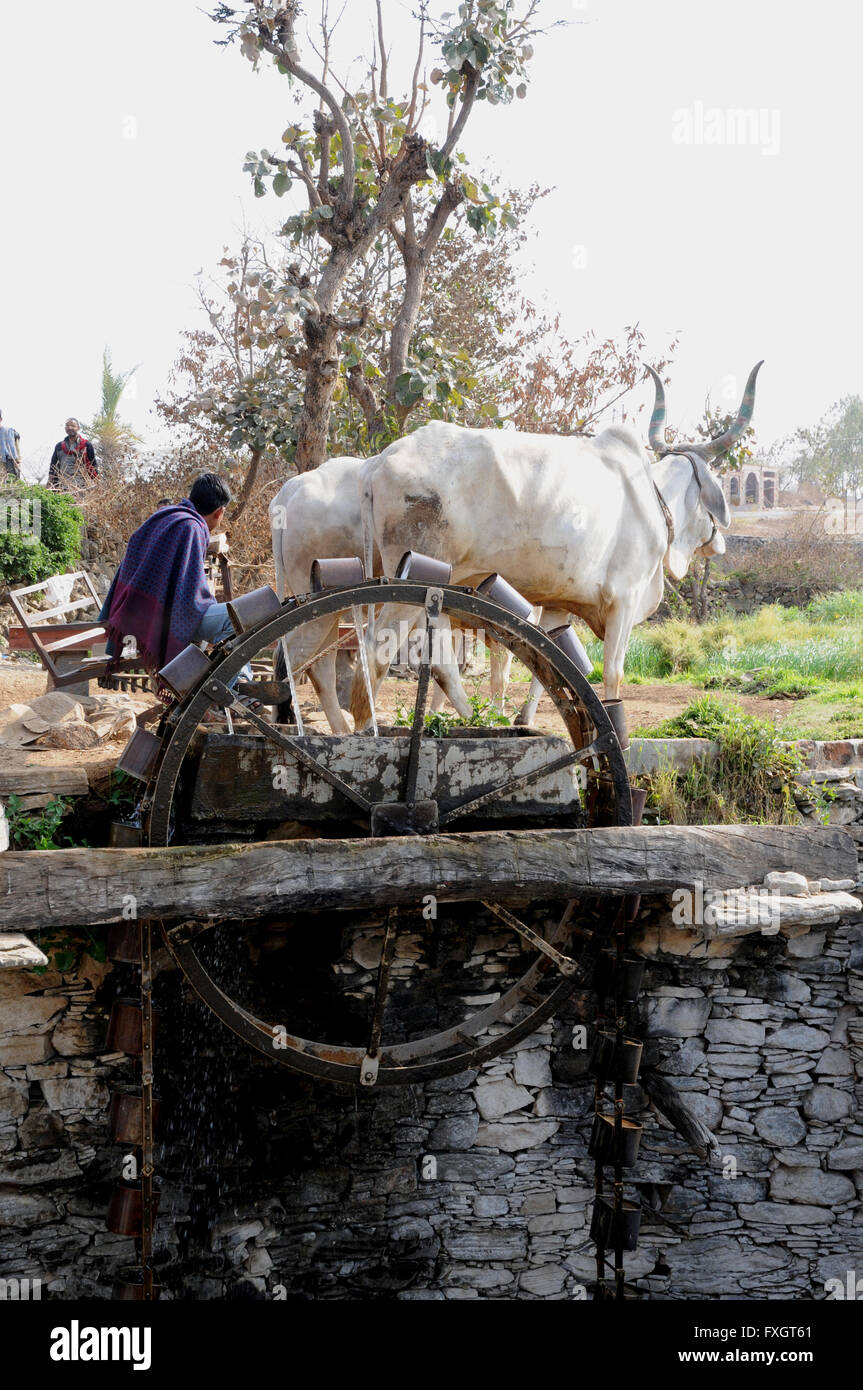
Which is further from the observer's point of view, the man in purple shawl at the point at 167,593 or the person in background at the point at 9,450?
the person in background at the point at 9,450

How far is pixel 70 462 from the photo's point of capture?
47.7 feet

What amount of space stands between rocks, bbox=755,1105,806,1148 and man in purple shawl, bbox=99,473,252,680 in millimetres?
3907

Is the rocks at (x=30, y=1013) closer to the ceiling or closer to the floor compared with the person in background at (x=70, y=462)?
closer to the floor

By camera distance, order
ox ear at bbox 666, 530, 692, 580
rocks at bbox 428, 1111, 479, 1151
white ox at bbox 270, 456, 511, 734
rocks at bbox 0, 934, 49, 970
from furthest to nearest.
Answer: ox ear at bbox 666, 530, 692, 580 → white ox at bbox 270, 456, 511, 734 → rocks at bbox 428, 1111, 479, 1151 → rocks at bbox 0, 934, 49, 970

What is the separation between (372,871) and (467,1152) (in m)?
1.98

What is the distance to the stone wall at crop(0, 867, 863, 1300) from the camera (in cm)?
544

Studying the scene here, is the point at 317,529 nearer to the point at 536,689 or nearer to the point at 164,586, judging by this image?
the point at 164,586

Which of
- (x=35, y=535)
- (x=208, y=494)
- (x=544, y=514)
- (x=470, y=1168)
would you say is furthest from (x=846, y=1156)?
(x=35, y=535)

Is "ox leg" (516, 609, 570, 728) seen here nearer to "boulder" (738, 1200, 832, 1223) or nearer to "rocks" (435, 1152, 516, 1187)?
"rocks" (435, 1152, 516, 1187)

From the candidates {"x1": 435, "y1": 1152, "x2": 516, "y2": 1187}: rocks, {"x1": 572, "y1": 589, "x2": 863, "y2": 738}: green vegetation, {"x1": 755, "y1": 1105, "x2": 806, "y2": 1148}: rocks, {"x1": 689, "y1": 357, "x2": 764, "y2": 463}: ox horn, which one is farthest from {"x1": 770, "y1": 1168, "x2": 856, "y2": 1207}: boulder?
{"x1": 689, "y1": 357, "x2": 764, "y2": 463}: ox horn

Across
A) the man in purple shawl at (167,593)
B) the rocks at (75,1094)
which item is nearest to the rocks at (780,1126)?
the rocks at (75,1094)

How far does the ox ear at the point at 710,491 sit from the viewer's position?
7328 mm

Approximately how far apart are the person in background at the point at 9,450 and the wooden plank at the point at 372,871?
1021cm

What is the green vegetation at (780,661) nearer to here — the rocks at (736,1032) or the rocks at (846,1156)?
the rocks at (736,1032)
